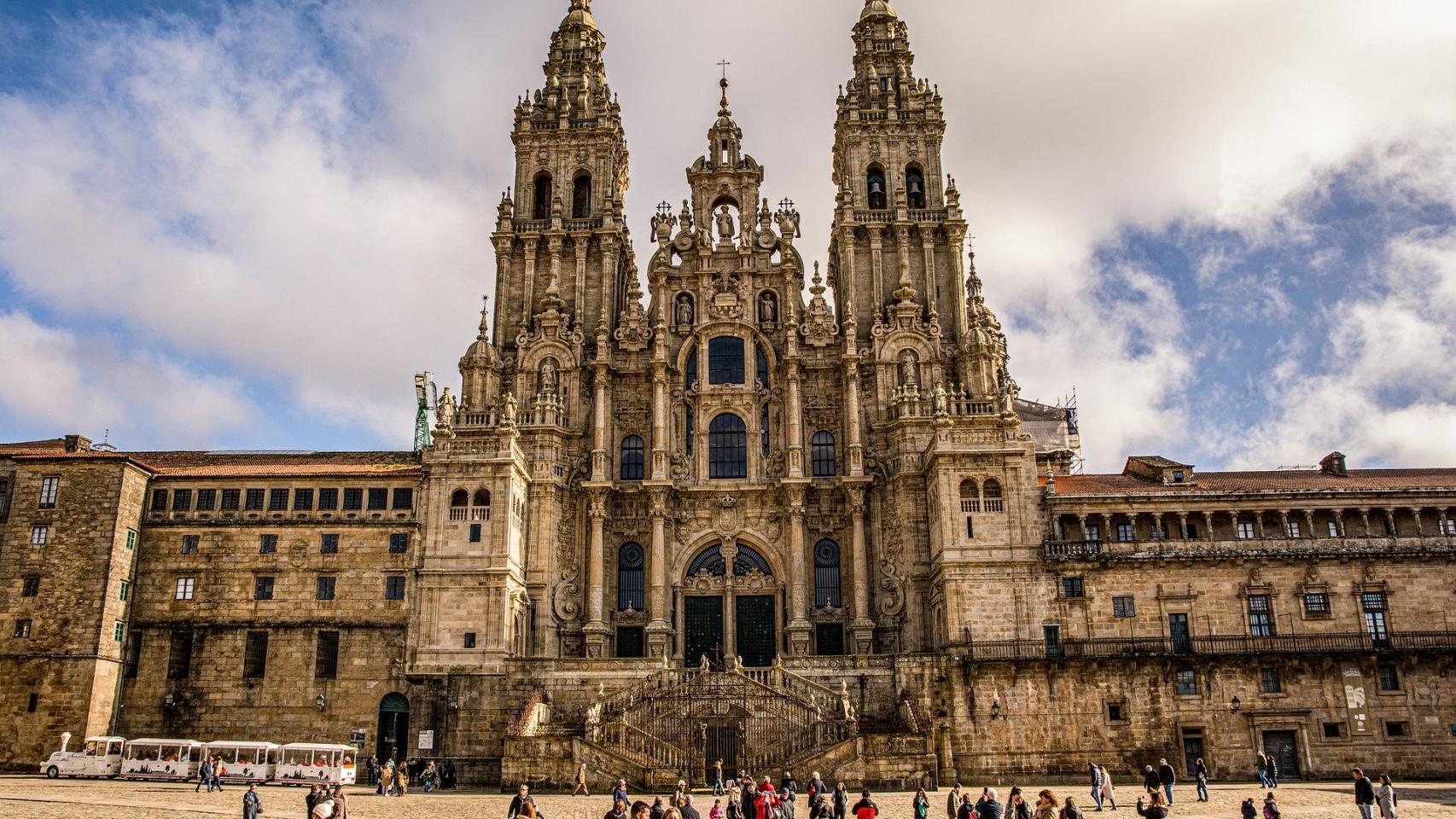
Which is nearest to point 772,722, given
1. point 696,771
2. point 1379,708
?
point 696,771

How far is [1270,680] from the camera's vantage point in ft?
156

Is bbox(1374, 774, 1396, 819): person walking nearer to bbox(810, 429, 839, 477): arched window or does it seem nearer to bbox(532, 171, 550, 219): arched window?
bbox(810, 429, 839, 477): arched window

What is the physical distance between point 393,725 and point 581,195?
28.3 m

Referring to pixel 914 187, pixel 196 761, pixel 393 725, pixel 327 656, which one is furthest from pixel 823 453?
pixel 196 761

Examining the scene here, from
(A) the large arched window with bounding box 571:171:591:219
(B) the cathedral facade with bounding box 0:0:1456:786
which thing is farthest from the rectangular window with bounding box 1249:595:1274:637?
(A) the large arched window with bounding box 571:171:591:219

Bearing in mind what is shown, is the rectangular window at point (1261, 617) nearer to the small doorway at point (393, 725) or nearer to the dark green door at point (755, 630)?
the dark green door at point (755, 630)

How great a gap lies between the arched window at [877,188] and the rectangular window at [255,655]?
1390 inches

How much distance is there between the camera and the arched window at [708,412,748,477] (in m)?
57.4

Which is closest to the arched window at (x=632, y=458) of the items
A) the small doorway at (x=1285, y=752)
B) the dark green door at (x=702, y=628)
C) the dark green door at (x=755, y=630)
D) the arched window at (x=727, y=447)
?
the arched window at (x=727, y=447)

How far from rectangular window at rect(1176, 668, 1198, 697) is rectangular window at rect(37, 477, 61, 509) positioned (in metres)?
46.8

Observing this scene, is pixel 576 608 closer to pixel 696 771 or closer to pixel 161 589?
pixel 696 771

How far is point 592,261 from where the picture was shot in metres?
61.3

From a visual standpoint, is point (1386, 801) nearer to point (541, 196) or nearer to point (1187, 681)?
point (1187, 681)

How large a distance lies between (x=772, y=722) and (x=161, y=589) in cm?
2760
